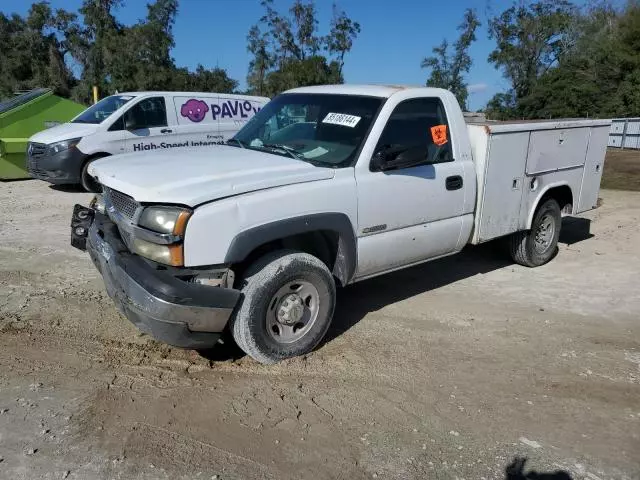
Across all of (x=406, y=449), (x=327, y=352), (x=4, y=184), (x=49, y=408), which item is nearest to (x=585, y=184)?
(x=327, y=352)

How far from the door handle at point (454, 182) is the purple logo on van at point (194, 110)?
733 centimetres

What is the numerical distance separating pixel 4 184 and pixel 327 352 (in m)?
9.56

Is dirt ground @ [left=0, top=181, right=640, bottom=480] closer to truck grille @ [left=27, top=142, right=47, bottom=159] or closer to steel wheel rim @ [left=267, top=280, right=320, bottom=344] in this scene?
steel wheel rim @ [left=267, top=280, right=320, bottom=344]

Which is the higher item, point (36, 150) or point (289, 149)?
point (289, 149)

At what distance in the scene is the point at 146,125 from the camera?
1046 centimetres

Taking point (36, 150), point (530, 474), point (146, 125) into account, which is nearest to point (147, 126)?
point (146, 125)

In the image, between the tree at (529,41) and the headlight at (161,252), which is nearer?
the headlight at (161,252)

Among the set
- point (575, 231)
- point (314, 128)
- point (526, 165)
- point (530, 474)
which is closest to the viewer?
point (530, 474)

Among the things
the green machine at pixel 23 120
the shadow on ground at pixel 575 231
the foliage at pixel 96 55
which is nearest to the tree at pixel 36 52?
the foliage at pixel 96 55

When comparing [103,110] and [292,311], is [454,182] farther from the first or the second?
[103,110]

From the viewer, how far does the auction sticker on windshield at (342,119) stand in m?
4.47

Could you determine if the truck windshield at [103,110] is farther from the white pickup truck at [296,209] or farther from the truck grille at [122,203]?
the truck grille at [122,203]

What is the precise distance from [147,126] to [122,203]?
705cm

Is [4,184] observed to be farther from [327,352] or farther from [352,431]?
[352,431]
